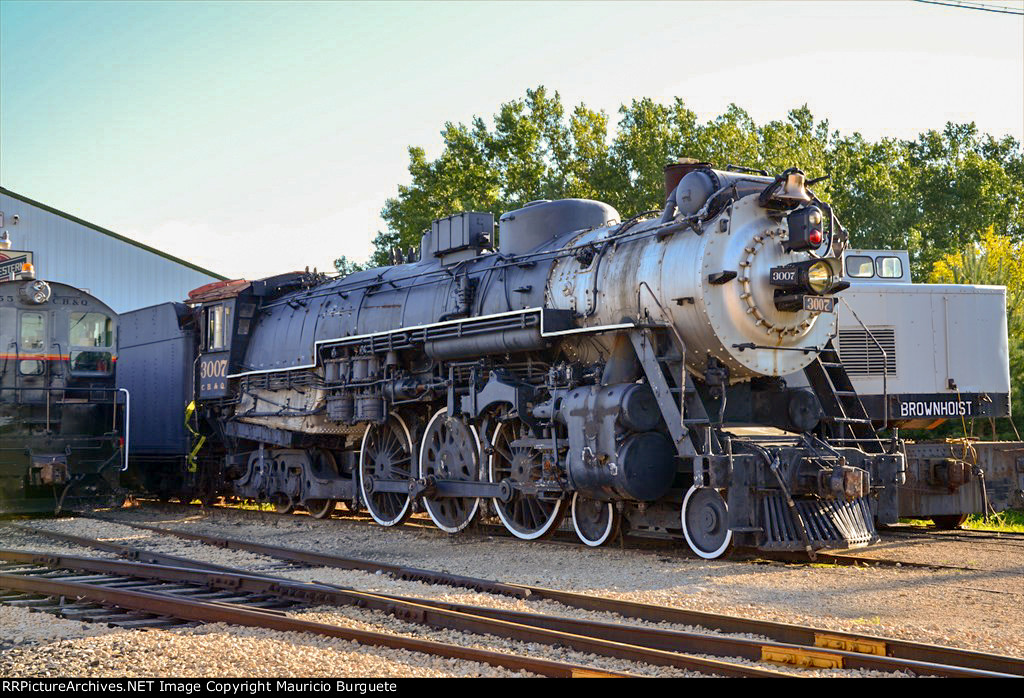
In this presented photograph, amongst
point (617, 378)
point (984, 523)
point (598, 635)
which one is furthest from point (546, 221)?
point (984, 523)

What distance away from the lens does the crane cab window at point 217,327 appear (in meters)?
18.7

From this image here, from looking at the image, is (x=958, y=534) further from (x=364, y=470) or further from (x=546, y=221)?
(x=364, y=470)

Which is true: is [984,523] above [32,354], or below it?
below

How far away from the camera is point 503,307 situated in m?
13.0

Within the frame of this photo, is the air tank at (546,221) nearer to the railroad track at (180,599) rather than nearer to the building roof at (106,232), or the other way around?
the railroad track at (180,599)

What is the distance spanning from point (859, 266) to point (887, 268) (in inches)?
17.3

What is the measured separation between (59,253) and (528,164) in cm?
1776

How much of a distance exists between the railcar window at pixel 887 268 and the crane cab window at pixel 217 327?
452 inches

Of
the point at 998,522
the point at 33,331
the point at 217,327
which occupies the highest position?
the point at 217,327

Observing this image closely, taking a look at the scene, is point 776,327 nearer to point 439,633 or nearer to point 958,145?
point 439,633

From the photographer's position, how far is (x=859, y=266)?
1503 cm

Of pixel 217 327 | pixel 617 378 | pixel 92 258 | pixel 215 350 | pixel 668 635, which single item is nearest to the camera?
pixel 668 635

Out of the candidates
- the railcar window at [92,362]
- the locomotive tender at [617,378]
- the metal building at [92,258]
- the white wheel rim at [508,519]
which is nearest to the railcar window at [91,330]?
the railcar window at [92,362]

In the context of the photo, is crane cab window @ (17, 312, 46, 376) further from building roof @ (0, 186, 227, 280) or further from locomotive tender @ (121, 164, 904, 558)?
building roof @ (0, 186, 227, 280)
